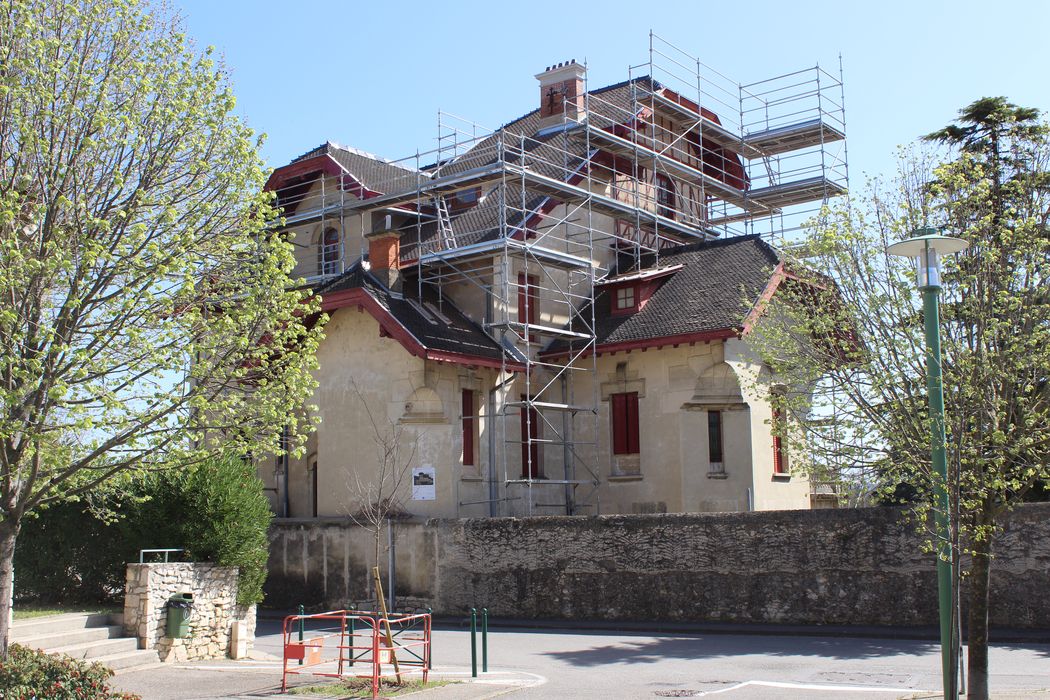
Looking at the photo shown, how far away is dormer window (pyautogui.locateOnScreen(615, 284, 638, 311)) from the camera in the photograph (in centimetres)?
2897

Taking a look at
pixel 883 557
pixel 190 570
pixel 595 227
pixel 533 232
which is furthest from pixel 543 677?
pixel 595 227

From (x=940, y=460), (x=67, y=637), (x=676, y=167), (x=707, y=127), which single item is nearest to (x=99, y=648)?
(x=67, y=637)

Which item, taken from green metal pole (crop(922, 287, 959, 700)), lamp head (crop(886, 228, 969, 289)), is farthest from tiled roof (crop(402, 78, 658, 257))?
green metal pole (crop(922, 287, 959, 700))

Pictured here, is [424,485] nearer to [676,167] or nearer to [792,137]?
[676,167]

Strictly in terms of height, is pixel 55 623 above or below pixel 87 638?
above

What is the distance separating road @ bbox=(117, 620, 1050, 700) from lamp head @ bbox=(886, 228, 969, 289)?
512 cm

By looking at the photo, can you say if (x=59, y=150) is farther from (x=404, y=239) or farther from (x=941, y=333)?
(x=404, y=239)

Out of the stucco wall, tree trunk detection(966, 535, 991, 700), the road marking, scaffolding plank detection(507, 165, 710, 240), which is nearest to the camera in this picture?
tree trunk detection(966, 535, 991, 700)

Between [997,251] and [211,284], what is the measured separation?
348 inches

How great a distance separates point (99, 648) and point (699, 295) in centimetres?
1695

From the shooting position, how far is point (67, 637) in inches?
608

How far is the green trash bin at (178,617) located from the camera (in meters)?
16.7

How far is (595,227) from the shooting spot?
30906 mm

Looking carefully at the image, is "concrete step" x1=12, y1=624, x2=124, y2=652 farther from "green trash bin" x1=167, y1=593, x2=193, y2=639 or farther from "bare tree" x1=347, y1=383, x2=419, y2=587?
"bare tree" x1=347, y1=383, x2=419, y2=587
